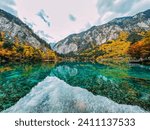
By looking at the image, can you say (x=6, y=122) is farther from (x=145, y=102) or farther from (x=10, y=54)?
(x=10, y=54)

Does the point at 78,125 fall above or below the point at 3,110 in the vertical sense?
above

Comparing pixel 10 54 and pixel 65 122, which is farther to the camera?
pixel 10 54

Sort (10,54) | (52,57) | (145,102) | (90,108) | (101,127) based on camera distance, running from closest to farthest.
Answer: (101,127)
(90,108)
(145,102)
(10,54)
(52,57)

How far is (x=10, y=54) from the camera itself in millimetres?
84438

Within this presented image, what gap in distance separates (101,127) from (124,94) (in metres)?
10.7

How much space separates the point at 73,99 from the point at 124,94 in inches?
170

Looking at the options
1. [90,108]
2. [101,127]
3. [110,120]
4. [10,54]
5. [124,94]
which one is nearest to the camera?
[101,127]

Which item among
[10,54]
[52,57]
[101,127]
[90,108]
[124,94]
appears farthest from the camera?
[52,57]

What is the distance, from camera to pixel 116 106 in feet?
50.4

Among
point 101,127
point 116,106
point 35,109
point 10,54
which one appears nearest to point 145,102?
point 116,106

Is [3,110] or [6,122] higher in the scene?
[6,122]

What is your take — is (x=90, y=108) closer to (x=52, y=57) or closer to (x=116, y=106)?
(x=116, y=106)

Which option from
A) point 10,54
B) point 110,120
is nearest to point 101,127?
point 110,120

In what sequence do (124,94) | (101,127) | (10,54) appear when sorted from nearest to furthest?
1. (101,127)
2. (124,94)
3. (10,54)
